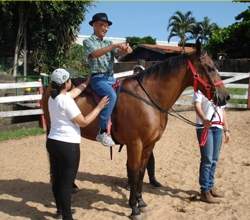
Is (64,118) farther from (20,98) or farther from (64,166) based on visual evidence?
(20,98)

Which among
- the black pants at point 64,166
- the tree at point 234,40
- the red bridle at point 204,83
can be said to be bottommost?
the black pants at point 64,166

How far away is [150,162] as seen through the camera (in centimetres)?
602

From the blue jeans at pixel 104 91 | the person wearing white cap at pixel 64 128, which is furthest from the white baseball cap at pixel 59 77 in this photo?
the blue jeans at pixel 104 91

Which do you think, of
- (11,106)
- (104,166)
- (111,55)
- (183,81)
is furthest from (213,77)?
(11,106)

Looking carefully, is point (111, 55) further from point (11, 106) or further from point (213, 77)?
point (11, 106)

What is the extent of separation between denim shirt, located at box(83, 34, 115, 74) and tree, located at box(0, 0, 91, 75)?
653 inches

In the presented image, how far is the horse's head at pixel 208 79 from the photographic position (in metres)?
4.55

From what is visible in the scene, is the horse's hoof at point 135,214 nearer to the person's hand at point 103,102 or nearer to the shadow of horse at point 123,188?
the shadow of horse at point 123,188

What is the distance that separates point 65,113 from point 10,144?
19.1ft

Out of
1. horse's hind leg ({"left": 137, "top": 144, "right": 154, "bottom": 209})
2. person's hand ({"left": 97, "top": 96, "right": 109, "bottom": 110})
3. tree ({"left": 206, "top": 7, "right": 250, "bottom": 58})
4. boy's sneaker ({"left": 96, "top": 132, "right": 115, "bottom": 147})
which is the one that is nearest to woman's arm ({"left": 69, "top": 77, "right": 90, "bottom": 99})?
person's hand ({"left": 97, "top": 96, "right": 109, "bottom": 110})

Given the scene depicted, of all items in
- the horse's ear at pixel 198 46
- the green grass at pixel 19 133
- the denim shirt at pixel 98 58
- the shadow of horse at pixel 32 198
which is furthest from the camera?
the green grass at pixel 19 133

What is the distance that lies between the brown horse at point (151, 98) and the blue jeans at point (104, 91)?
0.45 feet

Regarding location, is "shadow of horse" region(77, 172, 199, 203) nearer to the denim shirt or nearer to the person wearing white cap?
the person wearing white cap

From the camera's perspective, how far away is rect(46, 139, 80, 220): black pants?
409 cm
